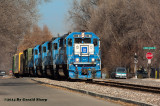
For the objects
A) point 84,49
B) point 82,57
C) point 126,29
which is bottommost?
point 82,57

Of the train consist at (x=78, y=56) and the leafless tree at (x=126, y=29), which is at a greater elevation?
the leafless tree at (x=126, y=29)

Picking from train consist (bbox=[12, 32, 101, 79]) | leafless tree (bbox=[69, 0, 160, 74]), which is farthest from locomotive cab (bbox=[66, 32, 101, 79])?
leafless tree (bbox=[69, 0, 160, 74])

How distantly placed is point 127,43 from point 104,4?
337 inches

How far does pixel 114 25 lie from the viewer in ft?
185

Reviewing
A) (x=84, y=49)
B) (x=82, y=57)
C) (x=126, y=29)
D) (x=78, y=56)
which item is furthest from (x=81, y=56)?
(x=126, y=29)

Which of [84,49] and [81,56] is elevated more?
[84,49]

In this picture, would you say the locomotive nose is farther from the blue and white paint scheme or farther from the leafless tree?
the leafless tree

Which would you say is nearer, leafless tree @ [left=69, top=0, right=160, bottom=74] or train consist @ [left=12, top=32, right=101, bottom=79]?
train consist @ [left=12, top=32, right=101, bottom=79]

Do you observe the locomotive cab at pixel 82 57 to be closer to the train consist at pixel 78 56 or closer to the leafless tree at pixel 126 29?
the train consist at pixel 78 56

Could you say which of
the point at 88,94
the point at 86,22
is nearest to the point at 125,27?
the point at 86,22

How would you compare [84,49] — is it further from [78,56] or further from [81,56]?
[78,56]

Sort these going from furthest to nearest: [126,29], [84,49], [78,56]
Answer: [126,29]
[84,49]
[78,56]

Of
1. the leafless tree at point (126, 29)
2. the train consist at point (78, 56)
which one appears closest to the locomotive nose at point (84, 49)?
the train consist at point (78, 56)

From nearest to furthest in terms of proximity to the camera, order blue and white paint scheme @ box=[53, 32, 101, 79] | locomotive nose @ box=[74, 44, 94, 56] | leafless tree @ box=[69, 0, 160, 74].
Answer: blue and white paint scheme @ box=[53, 32, 101, 79], locomotive nose @ box=[74, 44, 94, 56], leafless tree @ box=[69, 0, 160, 74]
